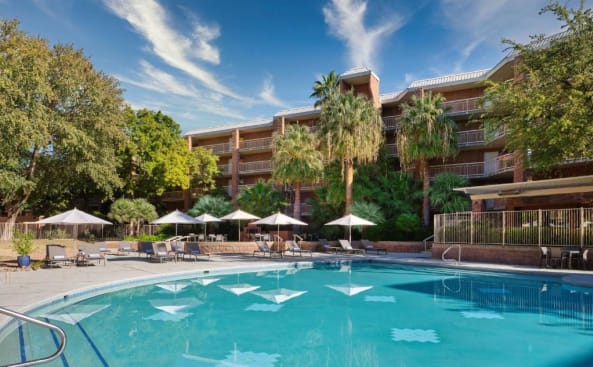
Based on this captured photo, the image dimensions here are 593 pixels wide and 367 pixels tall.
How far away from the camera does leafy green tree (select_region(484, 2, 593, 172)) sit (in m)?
15.3

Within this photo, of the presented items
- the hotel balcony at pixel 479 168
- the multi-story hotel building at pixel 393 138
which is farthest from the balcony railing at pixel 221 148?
the hotel balcony at pixel 479 168

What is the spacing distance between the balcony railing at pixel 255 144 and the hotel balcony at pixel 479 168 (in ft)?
47.7

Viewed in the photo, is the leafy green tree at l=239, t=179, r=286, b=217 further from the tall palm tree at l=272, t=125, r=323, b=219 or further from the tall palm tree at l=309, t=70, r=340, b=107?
the tall palm tree at l=309, t=70, r=340, b=107

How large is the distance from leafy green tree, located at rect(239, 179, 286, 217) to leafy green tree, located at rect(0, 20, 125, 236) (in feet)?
28.4

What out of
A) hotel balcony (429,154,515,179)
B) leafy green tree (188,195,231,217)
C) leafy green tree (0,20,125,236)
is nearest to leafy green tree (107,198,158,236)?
leafy green tree (0,20,125,236)

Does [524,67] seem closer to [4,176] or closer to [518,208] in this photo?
[518,208]

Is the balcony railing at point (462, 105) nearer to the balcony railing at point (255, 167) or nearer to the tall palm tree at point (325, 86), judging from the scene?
the tall palm tree at point (325, 86)

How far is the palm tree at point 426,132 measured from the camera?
27.0 meters

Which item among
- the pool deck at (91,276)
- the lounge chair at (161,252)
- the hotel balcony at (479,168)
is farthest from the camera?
the hotel balcony at (479,168)

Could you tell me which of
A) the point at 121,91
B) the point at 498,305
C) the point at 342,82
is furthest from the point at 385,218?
the point at 121,91

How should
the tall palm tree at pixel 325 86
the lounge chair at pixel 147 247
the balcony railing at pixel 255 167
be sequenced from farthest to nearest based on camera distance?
the balcony railing at pixel 255 167 → the tall palm tree at pixel 325 86 → the lounge chair at pixel 147 247

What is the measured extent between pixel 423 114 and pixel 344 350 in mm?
21787

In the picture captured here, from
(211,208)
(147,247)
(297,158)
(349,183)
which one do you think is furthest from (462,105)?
(147,247)

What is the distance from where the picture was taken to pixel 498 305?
1113 centimetres
